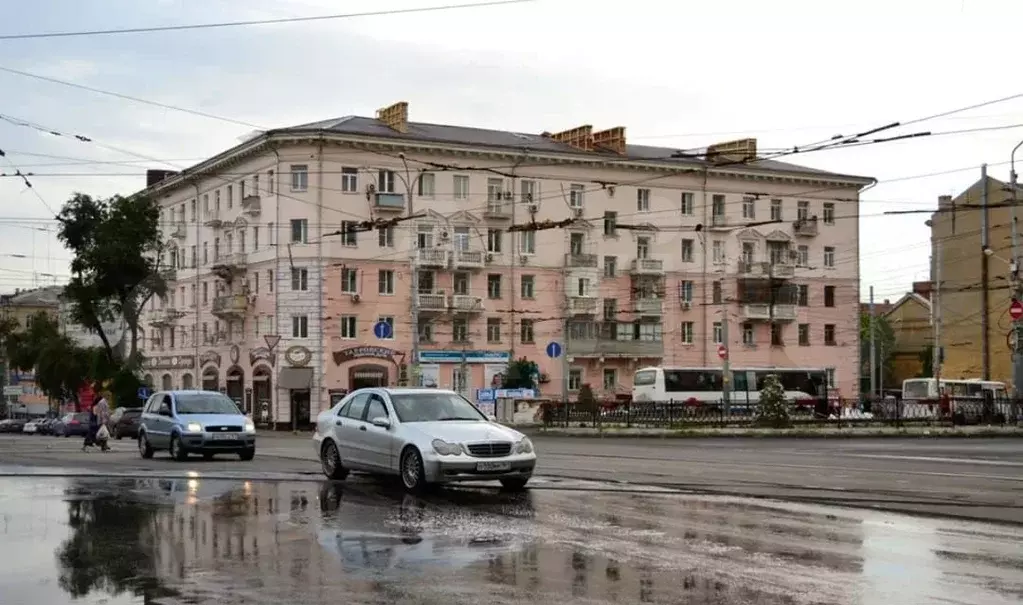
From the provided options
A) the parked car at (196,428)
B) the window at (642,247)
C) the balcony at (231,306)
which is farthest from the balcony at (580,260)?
the parked car at (196,428)

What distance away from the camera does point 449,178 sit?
238 ft

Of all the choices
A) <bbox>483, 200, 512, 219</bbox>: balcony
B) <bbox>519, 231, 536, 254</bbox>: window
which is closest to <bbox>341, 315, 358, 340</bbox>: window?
<bbox>483, 200, 512, 219</bbox>: balcony

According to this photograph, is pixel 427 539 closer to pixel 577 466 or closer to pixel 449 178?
pixel 577 466

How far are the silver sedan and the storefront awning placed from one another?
50044 mm

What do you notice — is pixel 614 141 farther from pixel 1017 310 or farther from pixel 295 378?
pixel 1017 310

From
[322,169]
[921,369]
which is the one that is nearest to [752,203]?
[322,169]

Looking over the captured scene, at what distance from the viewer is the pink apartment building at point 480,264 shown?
7044cm

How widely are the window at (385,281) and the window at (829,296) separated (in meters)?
28.5

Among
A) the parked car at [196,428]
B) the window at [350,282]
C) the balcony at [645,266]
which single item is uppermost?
the balcony at [645,266]

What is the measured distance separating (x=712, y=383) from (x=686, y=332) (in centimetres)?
840

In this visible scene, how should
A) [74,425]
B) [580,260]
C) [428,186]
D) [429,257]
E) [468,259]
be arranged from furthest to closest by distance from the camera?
[580,260], [468,259], [428,186], [429,257], [74,425]

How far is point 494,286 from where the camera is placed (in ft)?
245

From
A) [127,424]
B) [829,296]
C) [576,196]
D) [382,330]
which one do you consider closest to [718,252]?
[829,296]

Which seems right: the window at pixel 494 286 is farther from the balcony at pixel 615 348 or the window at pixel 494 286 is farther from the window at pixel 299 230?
the window at pixel 299 230
